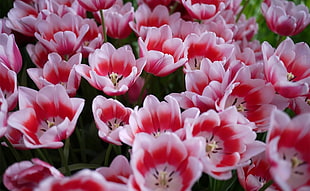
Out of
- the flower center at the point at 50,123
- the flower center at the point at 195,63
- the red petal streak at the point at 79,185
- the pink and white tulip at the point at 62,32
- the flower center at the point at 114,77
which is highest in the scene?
the pink and white tulip at the point at 62,32

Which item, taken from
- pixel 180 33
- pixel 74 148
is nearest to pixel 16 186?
pixel 74 148

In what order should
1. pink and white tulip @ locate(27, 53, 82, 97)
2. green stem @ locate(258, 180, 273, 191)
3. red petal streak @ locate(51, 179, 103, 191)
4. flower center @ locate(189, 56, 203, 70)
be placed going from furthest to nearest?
flower center @ locate(189, 56, 203, 70), pink and white tulip @ locate(27, 53, 82, 97), green stem @ locate(258, 180, 273, 191), red petal streak @ locate(51, 179, 103, 191)

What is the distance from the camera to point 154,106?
642 millimetres

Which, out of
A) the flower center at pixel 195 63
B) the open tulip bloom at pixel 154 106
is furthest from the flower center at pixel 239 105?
the flower center at pixel 195 63

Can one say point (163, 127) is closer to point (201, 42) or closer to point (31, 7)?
point (201, 42)

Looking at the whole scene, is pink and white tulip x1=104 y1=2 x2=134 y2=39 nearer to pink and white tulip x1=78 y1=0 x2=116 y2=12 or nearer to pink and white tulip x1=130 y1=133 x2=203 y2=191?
pink and white tulip x1=78 y1=0 x2=116 y2=12

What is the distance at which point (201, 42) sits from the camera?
774 millimetres

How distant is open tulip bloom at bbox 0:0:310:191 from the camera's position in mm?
553

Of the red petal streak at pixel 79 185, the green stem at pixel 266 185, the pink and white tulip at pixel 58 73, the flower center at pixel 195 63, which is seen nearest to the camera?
the red petal streak at pixel 79 185

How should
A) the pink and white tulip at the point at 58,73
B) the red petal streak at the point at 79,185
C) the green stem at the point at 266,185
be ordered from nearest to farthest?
the red petal streak at the point at 79,185
the green stem at the point at 266,185
the pink and white tulip at the point at 58,73

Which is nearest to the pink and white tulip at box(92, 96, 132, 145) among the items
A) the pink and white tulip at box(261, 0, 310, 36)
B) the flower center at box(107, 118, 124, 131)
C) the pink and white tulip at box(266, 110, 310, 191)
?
the flower center at box(107, 118, 124, 131)

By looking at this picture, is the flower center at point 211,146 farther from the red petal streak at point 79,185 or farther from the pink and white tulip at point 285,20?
the pink and white tulip at point 285,20

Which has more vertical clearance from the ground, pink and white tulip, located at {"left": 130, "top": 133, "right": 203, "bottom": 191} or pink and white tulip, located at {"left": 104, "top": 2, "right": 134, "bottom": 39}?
pink and white tulip, located at {"left": 104, "top": 2, "right": 134, "bottom": 39}

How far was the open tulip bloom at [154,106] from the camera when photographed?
553 millimetres
